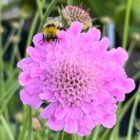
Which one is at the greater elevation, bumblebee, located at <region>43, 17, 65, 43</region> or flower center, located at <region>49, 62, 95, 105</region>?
bumblebee, located at <region>43, 17, 65, 43</region>

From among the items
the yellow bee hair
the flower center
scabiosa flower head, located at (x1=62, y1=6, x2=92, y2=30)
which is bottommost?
the flower center

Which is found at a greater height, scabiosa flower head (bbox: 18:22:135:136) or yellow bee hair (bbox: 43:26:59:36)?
yellow bee hair (bbox: 43:26:59:36)

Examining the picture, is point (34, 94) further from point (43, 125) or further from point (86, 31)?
point (43, 125)

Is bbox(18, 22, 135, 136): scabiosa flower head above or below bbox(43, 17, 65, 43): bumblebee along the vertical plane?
below

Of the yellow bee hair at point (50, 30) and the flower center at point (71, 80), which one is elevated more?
the yellow bee hair at point (50, 30)
